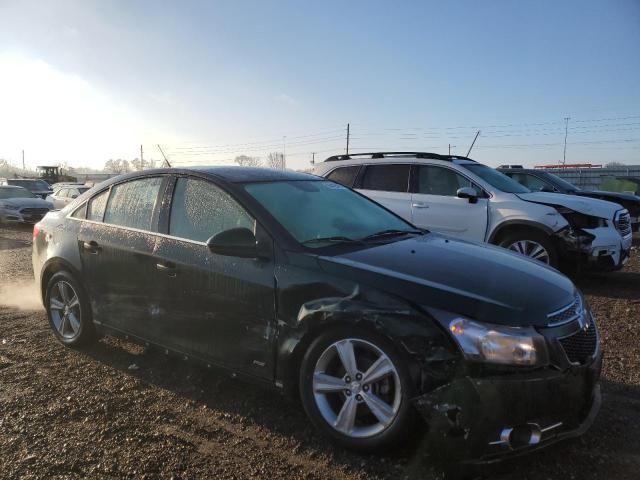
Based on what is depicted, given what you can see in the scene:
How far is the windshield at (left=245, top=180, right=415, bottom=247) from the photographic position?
11.1ft

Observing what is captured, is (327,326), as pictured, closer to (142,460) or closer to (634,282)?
(142,460)

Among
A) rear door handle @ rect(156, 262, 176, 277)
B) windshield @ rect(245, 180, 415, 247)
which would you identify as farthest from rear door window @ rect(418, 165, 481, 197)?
rear door handle @ rect(156, 262, 176, 277)

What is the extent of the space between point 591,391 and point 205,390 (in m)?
2.48

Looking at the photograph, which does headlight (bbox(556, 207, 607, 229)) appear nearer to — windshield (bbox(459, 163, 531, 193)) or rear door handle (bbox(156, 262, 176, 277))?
windshield (bbox(459, 163, 531, 193))

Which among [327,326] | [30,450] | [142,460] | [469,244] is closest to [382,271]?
[327,326]

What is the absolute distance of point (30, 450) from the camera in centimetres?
295

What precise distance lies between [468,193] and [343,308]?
5.06 m

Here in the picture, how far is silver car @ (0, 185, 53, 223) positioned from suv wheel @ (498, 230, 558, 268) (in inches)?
586

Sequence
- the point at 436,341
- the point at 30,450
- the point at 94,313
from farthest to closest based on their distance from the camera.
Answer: the point at 94,313 → the point at 30,450 → the point at 436,341

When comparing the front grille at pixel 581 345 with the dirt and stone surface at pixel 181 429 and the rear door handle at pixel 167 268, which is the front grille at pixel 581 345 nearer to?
the dirt and stone surface at pixel 181 429

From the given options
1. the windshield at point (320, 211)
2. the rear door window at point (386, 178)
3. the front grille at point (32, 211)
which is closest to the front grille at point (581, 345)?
the windshield at point (320, 211)

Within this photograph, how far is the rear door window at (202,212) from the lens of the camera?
137 inches

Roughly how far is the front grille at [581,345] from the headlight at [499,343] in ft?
0.64

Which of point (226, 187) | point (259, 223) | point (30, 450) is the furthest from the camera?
point (226, 187)
